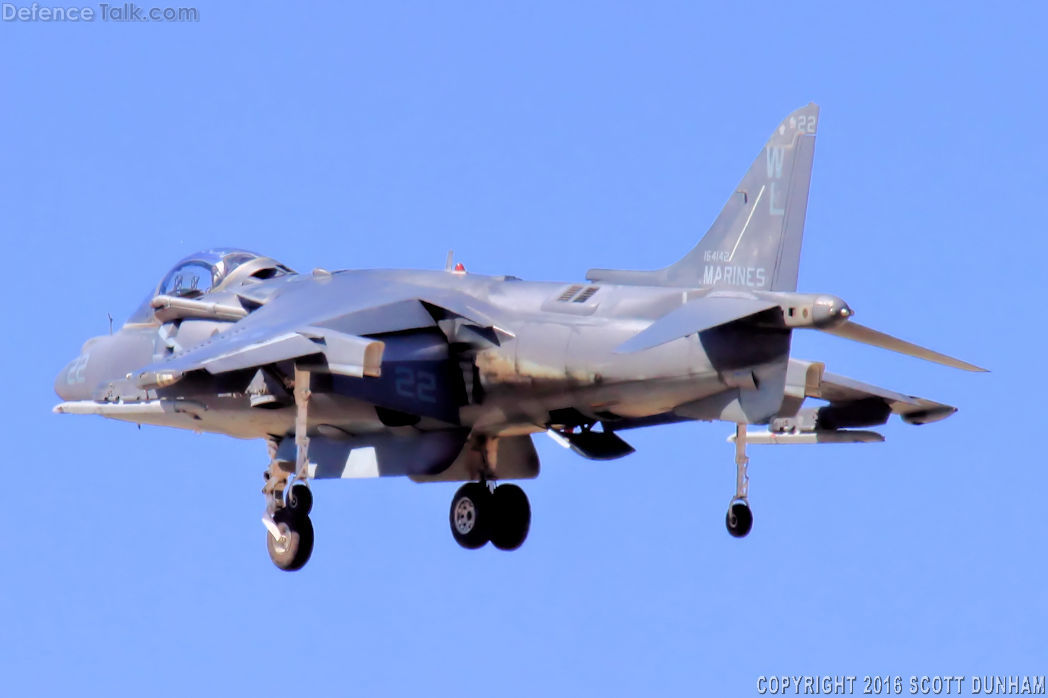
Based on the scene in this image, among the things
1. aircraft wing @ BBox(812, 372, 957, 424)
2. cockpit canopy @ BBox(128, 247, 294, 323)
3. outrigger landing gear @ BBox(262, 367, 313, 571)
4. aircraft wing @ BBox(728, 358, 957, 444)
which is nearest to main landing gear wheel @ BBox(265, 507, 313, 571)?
outrigger landing gear @ BBox(262, 367, 313, 571)

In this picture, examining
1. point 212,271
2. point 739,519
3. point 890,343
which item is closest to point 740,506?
point 739,519

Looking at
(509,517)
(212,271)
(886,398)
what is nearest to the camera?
(886,398)

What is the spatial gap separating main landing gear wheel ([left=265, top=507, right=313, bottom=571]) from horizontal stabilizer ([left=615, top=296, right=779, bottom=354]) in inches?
247

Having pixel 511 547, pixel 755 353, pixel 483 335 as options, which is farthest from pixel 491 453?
pixel 755 353

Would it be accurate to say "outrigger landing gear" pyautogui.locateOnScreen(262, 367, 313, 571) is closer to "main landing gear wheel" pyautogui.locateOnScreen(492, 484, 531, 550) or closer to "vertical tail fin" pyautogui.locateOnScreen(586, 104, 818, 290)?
"main landing gear wheel" pyautogui.locateOnScreen(492, 484, 531, 550)

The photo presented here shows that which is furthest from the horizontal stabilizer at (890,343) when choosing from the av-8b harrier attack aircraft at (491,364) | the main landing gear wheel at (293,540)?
the main landing gear wheel at (293,540)

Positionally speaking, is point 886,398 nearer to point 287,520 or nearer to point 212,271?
point 287,520

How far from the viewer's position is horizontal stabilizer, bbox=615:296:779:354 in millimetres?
23250

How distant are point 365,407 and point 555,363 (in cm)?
328

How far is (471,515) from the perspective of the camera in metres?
29.2

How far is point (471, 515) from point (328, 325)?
14.4ft

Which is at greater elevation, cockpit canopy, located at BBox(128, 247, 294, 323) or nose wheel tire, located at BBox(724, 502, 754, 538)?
cockpit canopy, located at BBox(128, 247, 294, 323)

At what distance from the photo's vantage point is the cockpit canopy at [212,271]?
29953 mm

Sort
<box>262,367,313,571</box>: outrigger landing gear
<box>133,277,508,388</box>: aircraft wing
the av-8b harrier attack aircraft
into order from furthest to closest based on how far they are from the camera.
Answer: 1. <box>262,367,313,571</box>: outrigger landing gear
2. <box>133,277,508,388</box>: aircraft wing
3. the av-8b harrier attack aircraft
